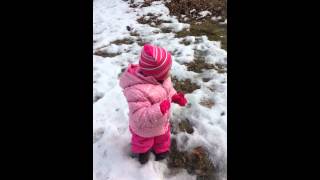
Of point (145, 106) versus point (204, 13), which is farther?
point (204, 13)

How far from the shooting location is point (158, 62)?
2.70m

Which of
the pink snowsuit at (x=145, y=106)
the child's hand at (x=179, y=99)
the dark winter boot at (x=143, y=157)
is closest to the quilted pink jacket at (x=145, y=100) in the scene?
the pink snowsuit at (x=145, y=106)

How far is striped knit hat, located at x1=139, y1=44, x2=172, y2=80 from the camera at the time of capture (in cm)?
269

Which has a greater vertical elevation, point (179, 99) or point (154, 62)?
point (154, 62)

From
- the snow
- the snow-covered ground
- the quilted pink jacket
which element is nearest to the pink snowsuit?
the quilted pink jacket

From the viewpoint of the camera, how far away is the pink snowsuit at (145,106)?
2686 mm

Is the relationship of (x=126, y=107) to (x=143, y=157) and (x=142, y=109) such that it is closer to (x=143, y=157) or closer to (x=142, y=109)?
(x=143, y=157)

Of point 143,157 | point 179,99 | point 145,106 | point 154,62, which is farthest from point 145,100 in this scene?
point 143,157

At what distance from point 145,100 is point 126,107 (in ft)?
4.47

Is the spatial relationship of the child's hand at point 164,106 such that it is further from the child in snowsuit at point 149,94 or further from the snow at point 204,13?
the snow at point 204,13

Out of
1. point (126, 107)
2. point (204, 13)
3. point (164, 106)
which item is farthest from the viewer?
point (204, 13)

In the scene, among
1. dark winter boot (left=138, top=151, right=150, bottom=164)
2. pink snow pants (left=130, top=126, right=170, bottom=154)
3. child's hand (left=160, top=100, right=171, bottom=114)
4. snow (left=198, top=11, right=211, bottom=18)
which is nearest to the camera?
child's hand (left=160, top=100, right=171, bottom=114)

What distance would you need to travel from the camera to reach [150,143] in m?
3.05

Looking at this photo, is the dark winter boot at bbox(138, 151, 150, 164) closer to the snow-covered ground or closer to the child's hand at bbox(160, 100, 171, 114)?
the snow-covered ground
